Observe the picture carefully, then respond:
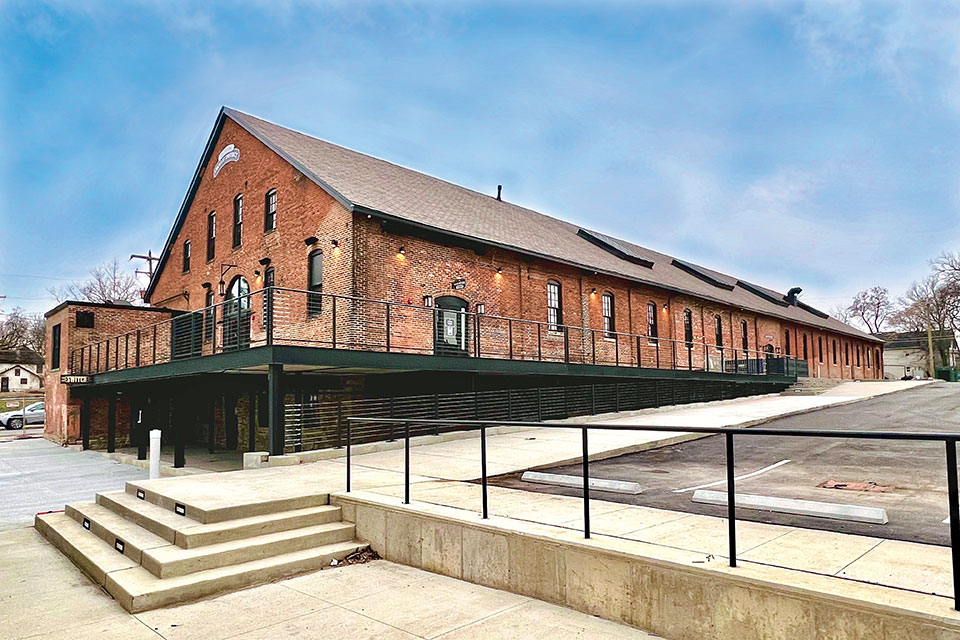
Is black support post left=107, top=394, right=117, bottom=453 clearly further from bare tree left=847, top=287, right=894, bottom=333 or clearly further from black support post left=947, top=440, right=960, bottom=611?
bare tree left=847, top=287, right=894, bottom=333

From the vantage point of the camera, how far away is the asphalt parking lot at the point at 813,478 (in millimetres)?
4977

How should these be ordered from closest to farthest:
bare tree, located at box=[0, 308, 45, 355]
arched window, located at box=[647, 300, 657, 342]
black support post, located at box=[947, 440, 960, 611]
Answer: black support post, located at box=[947, 440, 960, 611] < arched window, located at box=[647, 300, 657, 342] < bare tree, located at box=[0, 308, 45, 355]

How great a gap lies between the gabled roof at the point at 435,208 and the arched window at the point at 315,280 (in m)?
1.89

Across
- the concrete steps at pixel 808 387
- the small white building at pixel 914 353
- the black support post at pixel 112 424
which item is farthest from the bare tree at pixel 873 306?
the black support post at pixel 112 424

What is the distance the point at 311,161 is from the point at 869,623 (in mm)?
16487

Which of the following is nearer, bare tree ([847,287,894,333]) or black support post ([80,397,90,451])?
black support post ([80,397,90,451])

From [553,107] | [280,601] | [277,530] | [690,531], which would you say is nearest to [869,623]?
[690,531]

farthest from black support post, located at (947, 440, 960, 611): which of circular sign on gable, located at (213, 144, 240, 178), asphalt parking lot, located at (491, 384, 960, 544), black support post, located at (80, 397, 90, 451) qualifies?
black support post, located at (80, 397, 90, 451)

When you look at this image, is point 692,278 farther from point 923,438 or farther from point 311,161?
point 923,438

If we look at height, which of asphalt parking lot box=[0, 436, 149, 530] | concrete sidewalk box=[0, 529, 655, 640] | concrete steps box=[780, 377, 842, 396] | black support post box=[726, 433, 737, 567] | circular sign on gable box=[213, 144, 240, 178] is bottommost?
asphalt parking lot box=[0, 436, 149, 530]

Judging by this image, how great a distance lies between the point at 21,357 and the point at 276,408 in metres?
89.1

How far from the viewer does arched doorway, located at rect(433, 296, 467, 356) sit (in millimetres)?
16144

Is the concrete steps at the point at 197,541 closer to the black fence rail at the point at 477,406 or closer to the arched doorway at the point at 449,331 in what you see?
the black fence rail at the point at 477,406

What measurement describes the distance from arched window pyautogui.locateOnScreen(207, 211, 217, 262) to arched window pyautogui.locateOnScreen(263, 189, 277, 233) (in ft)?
12.9
